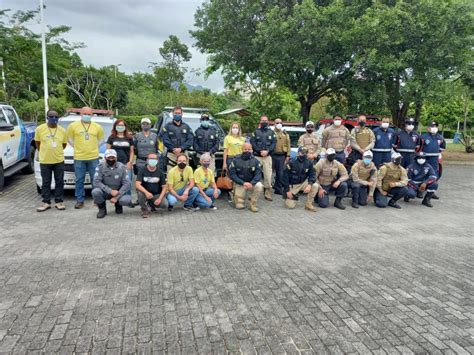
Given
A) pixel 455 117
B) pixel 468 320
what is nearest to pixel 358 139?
pixel 468 320

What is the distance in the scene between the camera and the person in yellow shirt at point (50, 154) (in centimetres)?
691

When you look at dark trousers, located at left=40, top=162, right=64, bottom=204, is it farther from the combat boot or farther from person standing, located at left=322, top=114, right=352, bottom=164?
person standing, located at left=322, top=114, right=352, bottom=164

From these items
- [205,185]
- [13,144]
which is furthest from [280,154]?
[13,144]

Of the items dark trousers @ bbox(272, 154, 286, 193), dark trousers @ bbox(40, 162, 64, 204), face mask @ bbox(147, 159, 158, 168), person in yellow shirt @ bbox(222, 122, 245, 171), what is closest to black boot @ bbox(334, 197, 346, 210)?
dark trousers @ bbox(272, 154, 286, 193)

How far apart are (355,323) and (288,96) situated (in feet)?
80.3

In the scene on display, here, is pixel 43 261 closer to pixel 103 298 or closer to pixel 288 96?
pixel 103 298

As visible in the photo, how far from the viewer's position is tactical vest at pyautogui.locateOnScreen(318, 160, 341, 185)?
8125mm

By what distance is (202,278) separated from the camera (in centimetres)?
409

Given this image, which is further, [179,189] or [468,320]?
[179,189]

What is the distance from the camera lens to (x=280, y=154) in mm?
9133

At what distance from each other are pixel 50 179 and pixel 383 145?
772 centimetres

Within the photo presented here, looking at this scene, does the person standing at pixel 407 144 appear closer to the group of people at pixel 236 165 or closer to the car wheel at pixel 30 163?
the group of people at pixel 236 165

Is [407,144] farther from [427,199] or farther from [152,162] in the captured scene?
[152,162]

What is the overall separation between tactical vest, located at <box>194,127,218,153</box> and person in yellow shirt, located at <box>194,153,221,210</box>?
0.83 m
